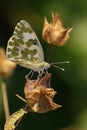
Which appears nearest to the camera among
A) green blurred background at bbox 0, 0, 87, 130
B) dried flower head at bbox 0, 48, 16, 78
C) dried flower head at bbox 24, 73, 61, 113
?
dried flower head at bbox 24, 73, 61, 113

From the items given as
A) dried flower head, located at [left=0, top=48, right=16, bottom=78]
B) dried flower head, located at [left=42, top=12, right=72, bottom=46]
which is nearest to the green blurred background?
dried flower head, located at [left=0, top=48, right=16, bottom=78]

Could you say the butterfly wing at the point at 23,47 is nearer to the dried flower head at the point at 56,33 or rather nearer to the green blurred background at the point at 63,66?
the dried flower head at the point at 56,33

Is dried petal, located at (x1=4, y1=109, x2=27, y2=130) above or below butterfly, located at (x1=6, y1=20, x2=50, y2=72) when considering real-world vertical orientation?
below

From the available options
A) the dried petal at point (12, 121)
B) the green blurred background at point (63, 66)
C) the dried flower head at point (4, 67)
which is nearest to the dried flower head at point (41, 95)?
the dried petal at point (12, 121)

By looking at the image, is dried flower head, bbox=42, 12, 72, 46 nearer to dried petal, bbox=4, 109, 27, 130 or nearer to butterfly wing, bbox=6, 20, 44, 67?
butterfly wing, bbox=6, 20, 44, 67

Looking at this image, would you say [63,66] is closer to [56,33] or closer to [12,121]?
[56,33]

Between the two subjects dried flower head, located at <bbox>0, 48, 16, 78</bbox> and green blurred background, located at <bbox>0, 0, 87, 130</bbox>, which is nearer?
dried flower head, located at <bbox>0, 48, 16, 78</bbox>

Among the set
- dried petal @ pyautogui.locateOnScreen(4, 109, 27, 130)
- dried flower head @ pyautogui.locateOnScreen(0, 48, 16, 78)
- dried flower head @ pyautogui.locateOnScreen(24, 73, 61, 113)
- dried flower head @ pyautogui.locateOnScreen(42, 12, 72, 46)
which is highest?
dried flower head @ pyautogui.locateOnScreen(42, 12, 72, 46)

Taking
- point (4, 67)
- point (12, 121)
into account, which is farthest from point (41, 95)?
point (4, 67)
